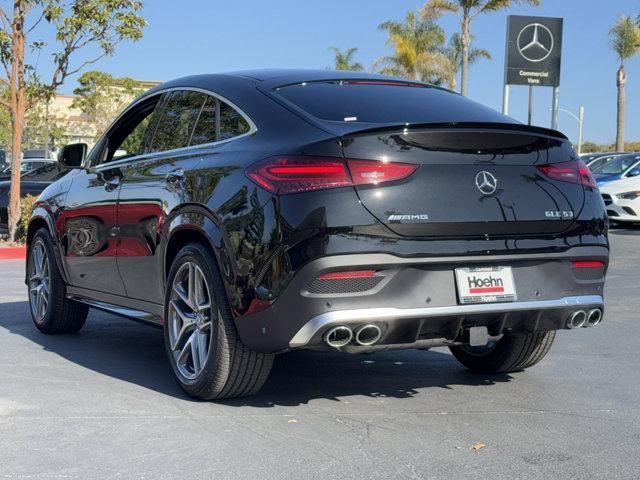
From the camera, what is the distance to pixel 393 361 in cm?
651

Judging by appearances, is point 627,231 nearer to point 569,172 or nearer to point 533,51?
point 533,51

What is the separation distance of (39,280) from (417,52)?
39559mm

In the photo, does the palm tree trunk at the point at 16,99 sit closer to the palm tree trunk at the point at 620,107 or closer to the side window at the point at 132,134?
the side window at the point at 132,134

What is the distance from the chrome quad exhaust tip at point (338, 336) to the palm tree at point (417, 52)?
40221mm

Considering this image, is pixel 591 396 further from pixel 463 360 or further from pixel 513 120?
pixel 513 120

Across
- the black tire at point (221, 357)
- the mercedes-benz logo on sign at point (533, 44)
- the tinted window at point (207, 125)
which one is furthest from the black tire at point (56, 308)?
the mercedes-benz logo on sign at point (533, 44)

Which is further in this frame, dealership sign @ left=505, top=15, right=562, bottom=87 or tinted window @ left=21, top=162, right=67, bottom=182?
tinted window @ left=21, top=162, right=67, bottom=182

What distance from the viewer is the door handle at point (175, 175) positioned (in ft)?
17.7

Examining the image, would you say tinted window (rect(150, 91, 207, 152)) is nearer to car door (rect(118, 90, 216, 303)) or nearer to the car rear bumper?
car door (rect(118, 90, 216, 303))

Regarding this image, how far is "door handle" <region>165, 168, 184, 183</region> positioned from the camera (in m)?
5.40

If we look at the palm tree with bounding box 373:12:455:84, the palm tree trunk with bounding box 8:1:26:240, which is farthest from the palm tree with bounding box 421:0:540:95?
the palm tree trunk with bounding box 8:1:26:240

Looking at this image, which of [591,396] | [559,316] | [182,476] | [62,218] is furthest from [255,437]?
[62,218]

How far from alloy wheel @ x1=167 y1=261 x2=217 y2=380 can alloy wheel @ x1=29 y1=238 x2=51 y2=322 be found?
85.8 inches

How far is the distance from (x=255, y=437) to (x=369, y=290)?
2.75 ft
